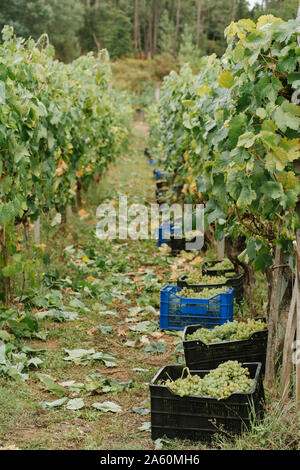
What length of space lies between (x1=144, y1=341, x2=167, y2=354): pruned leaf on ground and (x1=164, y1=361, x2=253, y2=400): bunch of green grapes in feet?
4.31

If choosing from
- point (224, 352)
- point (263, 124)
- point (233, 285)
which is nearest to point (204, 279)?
point (233, 285)

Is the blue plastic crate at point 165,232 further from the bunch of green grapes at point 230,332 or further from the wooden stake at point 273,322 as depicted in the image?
the wooden stake at point 273,322

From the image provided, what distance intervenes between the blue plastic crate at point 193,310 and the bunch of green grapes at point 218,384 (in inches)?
57.2

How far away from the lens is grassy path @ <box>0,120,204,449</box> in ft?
10.2

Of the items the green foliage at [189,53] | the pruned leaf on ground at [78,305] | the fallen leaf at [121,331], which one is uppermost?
the green foliage at [189,53]

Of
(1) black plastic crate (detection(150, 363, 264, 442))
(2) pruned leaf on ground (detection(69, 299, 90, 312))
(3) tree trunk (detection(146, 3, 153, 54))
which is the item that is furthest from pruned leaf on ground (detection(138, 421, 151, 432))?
(3) tree trunk (detection(146, 3, 153, 54))

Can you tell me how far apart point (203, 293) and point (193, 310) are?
0.18 meters

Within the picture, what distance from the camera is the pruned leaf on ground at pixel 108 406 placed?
337 cm

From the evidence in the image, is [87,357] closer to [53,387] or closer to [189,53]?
[53,387]

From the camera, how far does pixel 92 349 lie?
14.1ft

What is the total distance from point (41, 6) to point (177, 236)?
1162 inches

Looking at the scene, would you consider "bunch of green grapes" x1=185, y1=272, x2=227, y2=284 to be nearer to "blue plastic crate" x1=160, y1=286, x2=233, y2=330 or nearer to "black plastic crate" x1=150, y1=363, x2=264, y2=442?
"blue plastic crate" x1=160, y1=286, x2=233, y2=330

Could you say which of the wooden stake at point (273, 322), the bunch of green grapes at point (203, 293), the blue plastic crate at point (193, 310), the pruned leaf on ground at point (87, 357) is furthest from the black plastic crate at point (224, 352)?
the bunch of green grapes at point (203, 293)
